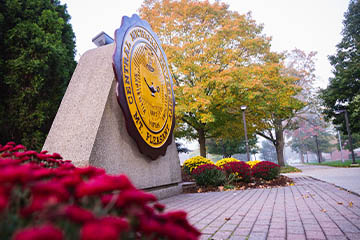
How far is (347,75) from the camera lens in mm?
19594

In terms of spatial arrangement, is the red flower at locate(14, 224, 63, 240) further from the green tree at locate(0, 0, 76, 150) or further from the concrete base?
the green tree at locate(0, 0, 76, 150)

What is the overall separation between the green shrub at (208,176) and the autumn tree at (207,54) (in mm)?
4329

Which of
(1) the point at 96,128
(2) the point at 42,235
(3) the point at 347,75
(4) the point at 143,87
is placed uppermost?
(3) the point at 347,75

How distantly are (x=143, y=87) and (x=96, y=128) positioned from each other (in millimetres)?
1714

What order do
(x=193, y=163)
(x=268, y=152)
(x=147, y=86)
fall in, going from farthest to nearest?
(x=268, y=152)
(x=193, y=163)
(x=147, y=86)

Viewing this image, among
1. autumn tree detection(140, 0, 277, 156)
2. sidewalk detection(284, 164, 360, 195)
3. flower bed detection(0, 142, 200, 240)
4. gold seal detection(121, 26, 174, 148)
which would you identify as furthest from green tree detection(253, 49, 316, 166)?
flower bed detection(0, 142, 200, 240)

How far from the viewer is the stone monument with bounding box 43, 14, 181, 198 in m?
4.17

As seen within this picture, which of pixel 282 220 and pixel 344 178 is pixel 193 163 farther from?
pixel 282 220

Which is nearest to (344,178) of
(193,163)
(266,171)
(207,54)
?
(266,171)

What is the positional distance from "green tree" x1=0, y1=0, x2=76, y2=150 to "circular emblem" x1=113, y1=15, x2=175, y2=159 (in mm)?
4850

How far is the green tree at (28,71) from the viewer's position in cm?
853

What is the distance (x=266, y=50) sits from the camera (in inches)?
679

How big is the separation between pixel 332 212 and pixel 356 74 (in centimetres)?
2053

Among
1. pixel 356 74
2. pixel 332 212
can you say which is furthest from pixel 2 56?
pixel 356 74
